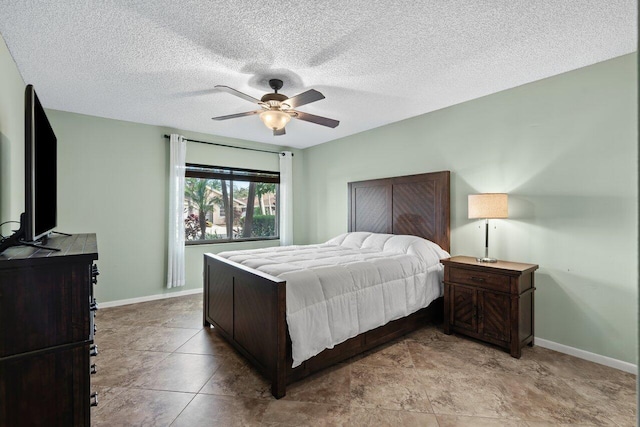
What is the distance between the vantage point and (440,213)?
3.68 m

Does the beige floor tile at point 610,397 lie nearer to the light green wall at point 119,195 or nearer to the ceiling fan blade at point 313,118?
the ceiling fan blade at point 313,118

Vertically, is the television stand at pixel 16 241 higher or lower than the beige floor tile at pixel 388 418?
higher

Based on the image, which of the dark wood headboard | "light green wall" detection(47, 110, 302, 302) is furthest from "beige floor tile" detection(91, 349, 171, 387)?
the dark wood headboard

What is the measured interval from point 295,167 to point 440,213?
10.3 ft

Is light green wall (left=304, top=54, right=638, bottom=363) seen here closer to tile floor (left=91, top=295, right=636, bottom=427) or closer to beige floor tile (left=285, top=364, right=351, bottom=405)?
tile floor (left=91, top=295, right=636, bottom=427)

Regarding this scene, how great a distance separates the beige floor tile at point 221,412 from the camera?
1.83 metres

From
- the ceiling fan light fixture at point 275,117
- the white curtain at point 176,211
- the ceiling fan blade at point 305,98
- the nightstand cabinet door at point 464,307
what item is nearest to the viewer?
the ceiling fan blade at point 305,98

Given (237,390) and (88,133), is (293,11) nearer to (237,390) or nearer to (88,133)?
(237,390)

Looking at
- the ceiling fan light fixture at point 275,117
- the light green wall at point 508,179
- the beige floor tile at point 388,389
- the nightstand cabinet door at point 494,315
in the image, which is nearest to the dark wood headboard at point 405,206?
the light green wall at point 508,179

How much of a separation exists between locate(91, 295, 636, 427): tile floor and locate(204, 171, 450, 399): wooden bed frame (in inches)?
4.9

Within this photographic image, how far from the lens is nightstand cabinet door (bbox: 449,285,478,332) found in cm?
291

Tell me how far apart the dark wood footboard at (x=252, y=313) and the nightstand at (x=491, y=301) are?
6.22ft

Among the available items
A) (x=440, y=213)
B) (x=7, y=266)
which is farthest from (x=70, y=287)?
(x=440, y=213)

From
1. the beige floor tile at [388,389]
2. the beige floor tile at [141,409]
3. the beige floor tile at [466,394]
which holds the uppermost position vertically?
the beige floor tile at [466,394]
